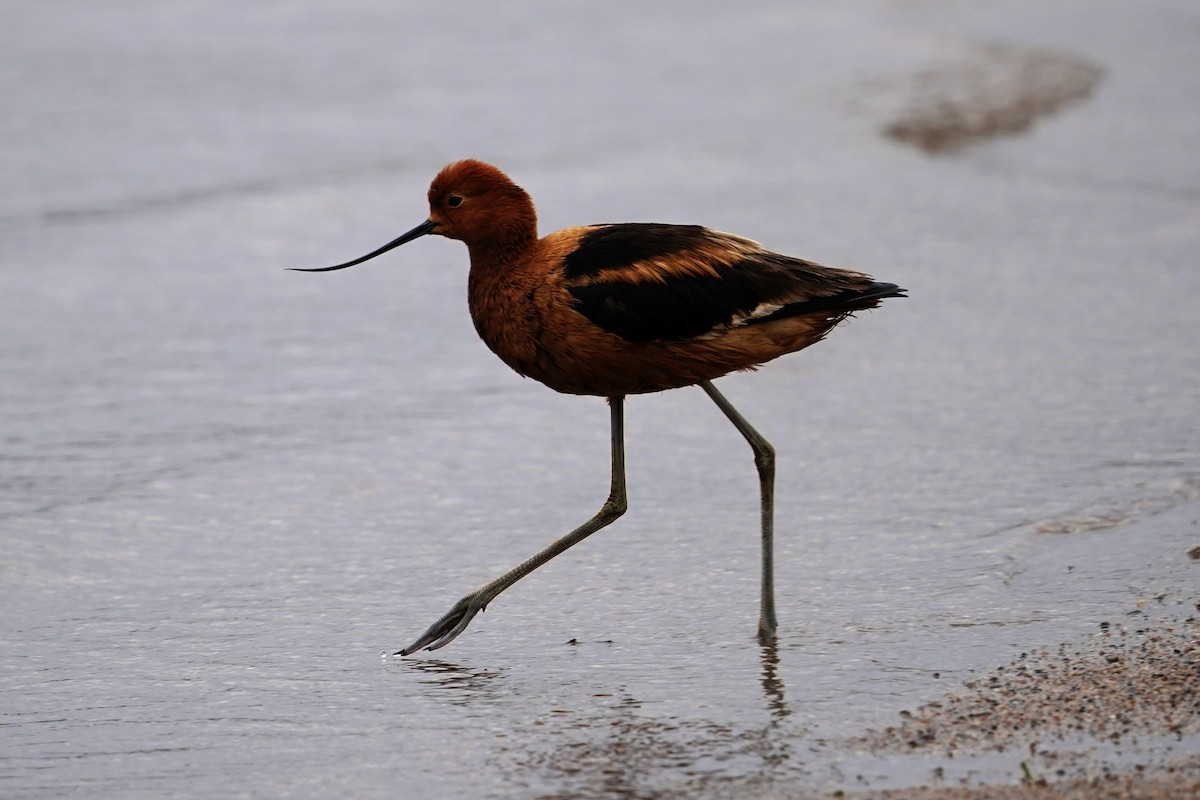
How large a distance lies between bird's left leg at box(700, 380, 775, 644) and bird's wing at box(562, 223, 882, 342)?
0.85 ft

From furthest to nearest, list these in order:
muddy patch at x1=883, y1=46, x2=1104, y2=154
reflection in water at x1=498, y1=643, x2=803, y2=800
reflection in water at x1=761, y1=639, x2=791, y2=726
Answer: muddy patch at x1=883, y1=46, x2=1104, y2=154 < reflection in water at x1=761, y1=639, x2=791, y2=726 < reflection in water at x1=498, y1=643, x2=803, y2=800

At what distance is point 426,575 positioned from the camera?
18.3 ft

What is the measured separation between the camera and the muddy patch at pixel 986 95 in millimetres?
12539

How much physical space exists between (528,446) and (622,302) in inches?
84.0

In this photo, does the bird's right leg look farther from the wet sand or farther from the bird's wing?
the wet sand

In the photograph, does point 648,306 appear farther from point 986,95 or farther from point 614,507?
point 986,95

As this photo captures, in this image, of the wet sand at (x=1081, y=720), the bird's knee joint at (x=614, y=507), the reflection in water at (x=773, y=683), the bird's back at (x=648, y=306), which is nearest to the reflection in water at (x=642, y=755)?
the reflection in water at (x=773, y=683)

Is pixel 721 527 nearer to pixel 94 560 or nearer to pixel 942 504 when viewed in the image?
pixel 942 504

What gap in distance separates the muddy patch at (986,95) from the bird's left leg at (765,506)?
24.1 feet

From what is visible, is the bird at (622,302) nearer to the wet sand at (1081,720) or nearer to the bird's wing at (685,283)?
the bird's wing at (685,283)

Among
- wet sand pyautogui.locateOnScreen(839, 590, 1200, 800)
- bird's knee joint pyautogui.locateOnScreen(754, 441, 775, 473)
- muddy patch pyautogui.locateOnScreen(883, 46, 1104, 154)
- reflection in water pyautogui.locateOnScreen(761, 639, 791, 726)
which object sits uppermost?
muddy patch pyautogui.locateOnScreen(883, 46, 1104, 154)

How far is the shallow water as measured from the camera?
447cm

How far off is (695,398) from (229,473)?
2035 millimetres

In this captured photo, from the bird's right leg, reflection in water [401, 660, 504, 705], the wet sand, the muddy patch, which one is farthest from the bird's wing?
the muddy patch
